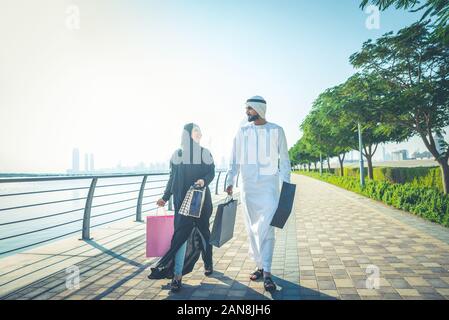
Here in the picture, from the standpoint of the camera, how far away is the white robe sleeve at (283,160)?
140 inches

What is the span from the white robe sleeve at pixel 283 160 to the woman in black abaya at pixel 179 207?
2.78 ft

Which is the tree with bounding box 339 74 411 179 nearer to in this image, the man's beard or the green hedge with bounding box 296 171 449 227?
the green hedge with bounding box 296 171 449 227

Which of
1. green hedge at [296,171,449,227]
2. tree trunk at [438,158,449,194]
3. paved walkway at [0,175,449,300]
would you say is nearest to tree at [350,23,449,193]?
tree trunk at [438,158,449,194]

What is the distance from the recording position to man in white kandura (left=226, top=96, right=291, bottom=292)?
3525 millimetres

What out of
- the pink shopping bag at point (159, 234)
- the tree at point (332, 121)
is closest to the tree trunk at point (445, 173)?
the tree at point (332, 121)

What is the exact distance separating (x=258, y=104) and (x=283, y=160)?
0.74 m

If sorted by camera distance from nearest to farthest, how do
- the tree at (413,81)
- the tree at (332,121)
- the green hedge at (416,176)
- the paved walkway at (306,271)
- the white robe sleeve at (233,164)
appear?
the paved walkway at (306,271)
the white robe sleeve at (233,164)
the tree at (413,81)
the tree at (332,121)
the green hedge at (416,176)

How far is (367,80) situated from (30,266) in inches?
419

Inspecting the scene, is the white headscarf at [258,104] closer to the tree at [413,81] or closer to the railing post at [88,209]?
the railing post at [88,209]

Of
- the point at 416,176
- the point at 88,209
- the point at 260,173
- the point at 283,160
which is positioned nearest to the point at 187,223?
the point at 260,173

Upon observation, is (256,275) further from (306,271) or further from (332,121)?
(332,121)

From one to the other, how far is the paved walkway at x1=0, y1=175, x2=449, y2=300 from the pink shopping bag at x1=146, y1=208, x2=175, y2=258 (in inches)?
14.9
